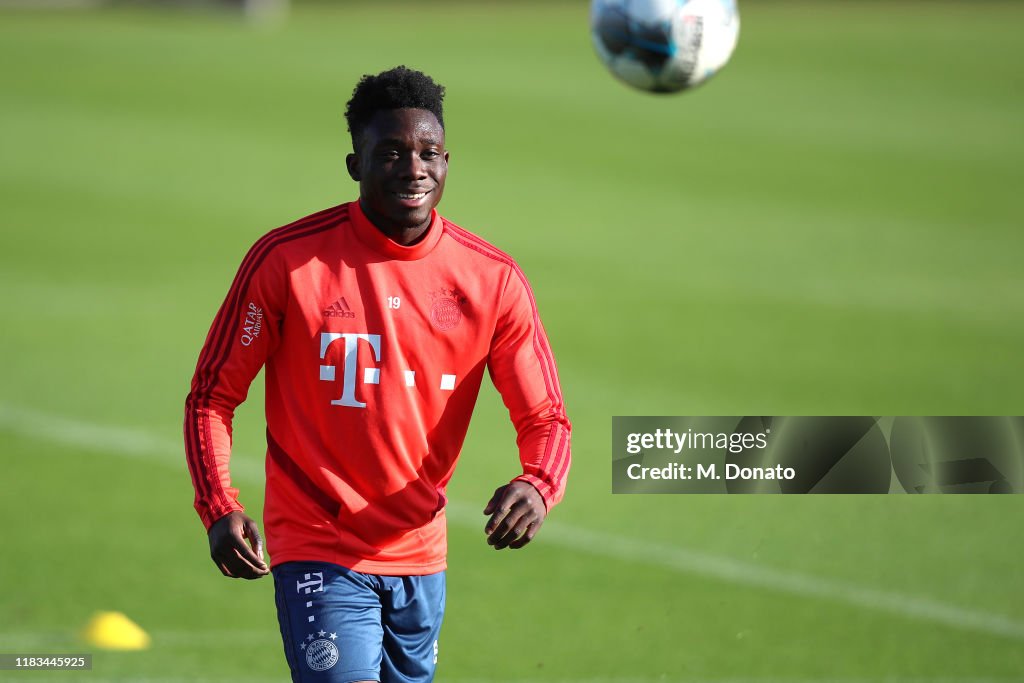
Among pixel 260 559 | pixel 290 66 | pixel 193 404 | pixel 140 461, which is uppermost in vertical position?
pixel 290 66

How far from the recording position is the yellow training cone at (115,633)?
6.96 metres

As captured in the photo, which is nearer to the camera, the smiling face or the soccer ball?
the smiling face

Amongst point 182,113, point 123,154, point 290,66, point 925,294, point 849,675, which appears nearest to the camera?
point 849,675

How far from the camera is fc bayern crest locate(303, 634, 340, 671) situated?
4.52 m

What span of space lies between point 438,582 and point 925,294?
10222 millimetres

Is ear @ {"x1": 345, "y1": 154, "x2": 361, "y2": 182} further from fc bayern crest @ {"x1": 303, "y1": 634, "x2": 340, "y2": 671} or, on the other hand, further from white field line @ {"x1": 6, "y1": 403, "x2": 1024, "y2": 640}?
white field line @ {"x1": 6, "y1": 403, "x2": 1024, "y2": 640}

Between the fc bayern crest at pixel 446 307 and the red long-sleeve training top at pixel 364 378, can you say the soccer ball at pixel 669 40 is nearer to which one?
the red long-sleeve training top at pixel 364 378

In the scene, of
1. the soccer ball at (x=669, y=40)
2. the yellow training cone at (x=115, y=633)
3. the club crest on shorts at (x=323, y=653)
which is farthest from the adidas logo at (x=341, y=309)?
the yellow training cone at (x=115, y=633)

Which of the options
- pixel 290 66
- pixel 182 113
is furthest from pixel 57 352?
pixel 290 66

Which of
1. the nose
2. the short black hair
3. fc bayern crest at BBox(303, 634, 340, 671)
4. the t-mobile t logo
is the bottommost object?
fc bayern crest at BBox(303, 634, 340, 671)

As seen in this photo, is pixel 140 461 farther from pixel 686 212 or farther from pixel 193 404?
pixel 686 212

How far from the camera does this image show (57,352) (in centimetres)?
1187

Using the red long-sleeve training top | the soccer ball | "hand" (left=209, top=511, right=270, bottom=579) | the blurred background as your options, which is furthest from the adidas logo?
the blurred background

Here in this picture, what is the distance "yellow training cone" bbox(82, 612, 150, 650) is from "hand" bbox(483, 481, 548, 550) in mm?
3038
